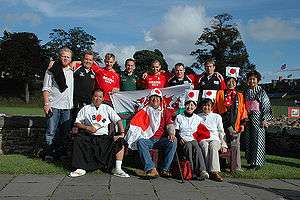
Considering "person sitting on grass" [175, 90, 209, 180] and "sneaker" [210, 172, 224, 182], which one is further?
"person sitting on grass" [175, 90, 209, 180]

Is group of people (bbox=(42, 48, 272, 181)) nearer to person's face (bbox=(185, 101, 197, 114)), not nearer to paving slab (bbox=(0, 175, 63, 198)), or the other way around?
person's face (bbox=(185, 101, 197, 114))

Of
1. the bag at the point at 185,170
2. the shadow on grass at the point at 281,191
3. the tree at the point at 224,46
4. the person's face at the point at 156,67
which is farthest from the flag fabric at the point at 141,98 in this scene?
the tree at the point at 224,46

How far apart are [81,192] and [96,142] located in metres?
A: 1.52

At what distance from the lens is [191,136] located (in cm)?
770

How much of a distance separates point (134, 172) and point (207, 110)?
1.79m

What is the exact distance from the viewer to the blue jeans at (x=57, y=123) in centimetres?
819

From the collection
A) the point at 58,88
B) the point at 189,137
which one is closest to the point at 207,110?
→ the point at 189,137

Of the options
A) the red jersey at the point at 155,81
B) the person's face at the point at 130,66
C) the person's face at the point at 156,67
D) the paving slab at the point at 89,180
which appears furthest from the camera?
the red jersey at the point at 155,81

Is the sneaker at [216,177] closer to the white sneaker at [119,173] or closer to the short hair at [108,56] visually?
the white sneaker at [119,173]

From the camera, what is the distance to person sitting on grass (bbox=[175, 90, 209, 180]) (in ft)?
24.1

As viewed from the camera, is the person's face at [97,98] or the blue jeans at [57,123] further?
the blue jeans at [57,123]

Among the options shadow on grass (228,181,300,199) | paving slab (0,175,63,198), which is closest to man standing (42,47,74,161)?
paving slab (0,175,63,198)

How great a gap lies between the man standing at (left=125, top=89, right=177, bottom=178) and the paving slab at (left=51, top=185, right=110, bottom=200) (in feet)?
3.98

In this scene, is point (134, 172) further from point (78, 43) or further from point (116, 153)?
point (78, 43)
